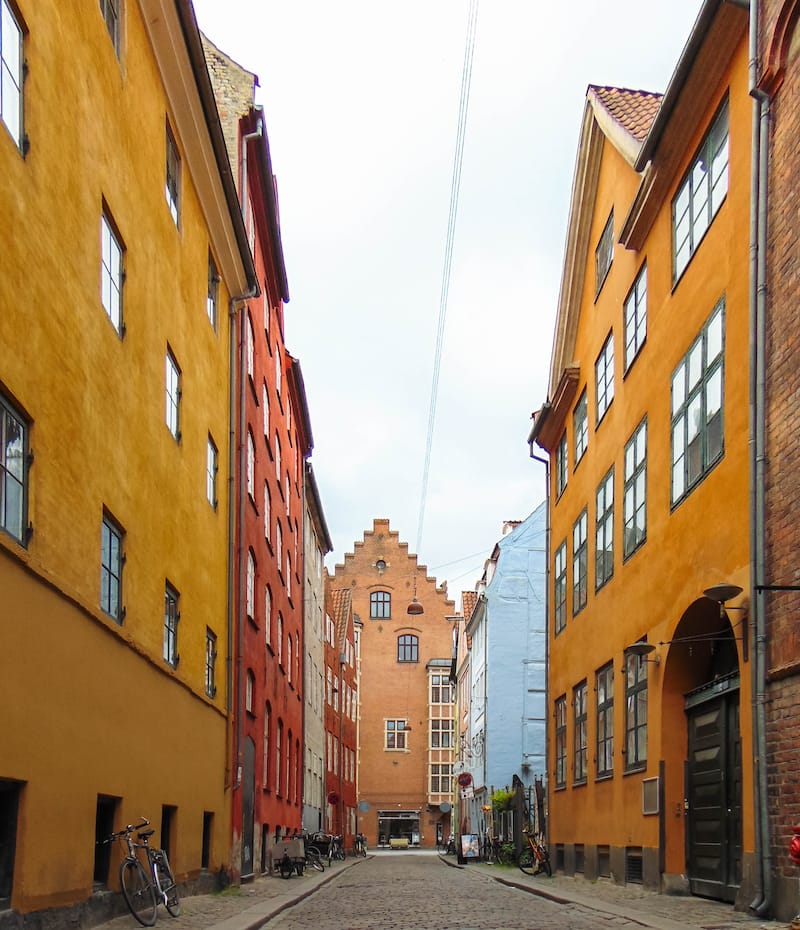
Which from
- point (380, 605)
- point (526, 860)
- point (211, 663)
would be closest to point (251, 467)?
point (211, 663)

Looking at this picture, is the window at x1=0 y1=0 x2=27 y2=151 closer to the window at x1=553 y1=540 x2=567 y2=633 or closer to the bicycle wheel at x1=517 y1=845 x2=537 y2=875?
the window at x1=553 y1=540 x2=567 y2=633

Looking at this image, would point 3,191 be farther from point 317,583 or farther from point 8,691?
point 317,583

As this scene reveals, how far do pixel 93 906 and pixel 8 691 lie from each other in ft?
11.3

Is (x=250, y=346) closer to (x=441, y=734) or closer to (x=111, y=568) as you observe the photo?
(x=111, y=568)

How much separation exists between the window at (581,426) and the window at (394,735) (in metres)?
53.4

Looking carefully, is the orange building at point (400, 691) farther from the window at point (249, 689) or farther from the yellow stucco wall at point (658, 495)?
the yellow stucco wall at point (658, 495)

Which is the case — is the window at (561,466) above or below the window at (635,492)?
above

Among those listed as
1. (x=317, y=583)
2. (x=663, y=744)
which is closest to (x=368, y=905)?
(x=663, y=744)

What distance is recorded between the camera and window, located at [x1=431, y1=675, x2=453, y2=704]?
78.2 metres

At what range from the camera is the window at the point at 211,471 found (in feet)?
63.1

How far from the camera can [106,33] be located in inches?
477

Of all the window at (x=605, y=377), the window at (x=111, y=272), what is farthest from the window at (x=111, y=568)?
the window at (x=605, y=377)

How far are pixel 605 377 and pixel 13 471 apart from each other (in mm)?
14299

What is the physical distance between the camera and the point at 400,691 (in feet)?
254
